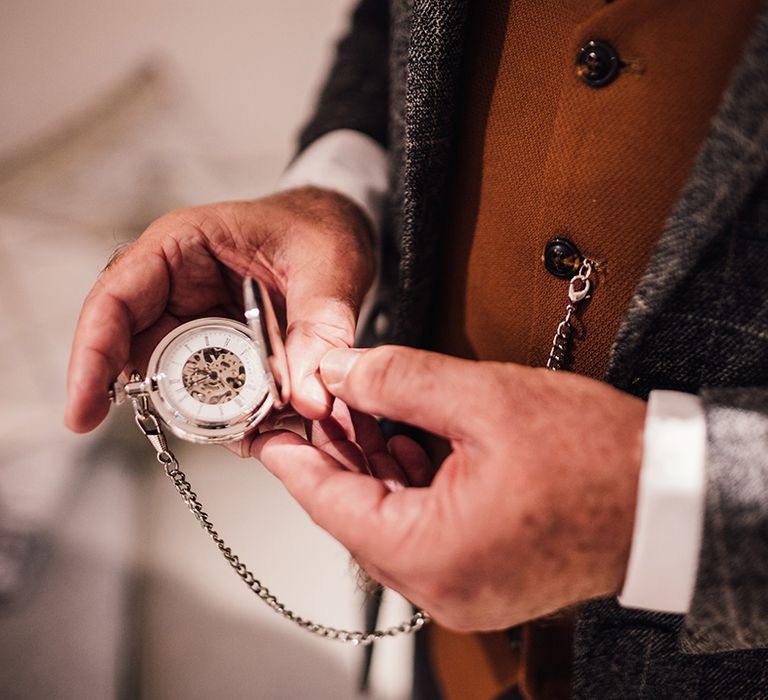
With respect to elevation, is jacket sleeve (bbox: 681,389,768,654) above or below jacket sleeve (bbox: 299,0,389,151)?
below

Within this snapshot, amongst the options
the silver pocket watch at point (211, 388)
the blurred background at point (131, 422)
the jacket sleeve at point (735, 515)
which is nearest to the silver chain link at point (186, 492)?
the silver pocket watch at point (211, 388)

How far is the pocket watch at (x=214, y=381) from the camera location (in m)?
0.87

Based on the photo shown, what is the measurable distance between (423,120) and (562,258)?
29cm

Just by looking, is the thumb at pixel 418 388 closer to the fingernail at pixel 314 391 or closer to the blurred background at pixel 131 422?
the fingernail at pixel 314 391

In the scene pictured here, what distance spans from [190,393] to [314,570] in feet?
3.01

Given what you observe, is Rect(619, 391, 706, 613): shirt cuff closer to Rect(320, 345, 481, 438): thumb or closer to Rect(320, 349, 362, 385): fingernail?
Rect(320, 345, 481, 438): thumb

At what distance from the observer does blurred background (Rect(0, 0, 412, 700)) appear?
1.50 metres

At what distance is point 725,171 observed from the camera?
575 millimetres

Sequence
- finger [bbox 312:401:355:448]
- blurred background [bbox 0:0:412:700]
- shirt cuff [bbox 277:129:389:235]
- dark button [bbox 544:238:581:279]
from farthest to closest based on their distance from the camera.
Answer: blurred background [bbox 0:0:412:700] → shirt cuff [bbox 277:129:389:235] → finger [bbox 312:401:355:448] → dark button [bbox 544:238:581:279]

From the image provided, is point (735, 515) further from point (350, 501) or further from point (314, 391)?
point (314, 391)

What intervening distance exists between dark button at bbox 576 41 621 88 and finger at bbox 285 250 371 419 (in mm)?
457

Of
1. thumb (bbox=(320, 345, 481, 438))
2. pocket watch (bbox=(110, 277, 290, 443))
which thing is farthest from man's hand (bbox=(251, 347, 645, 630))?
pocket watch (bbox=(110, 277, 290, 443))

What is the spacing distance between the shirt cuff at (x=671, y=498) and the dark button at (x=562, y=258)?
0.22 metres

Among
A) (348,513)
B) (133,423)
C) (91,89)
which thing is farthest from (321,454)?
(91,89)
